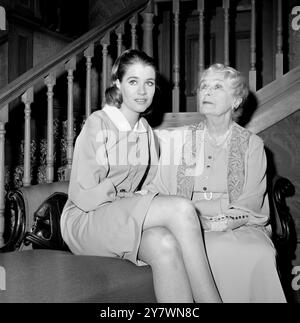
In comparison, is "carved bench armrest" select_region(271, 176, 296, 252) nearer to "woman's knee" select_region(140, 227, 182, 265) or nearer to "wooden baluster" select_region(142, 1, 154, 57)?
"woman's knee" select_region(140, 227, 182, 265)

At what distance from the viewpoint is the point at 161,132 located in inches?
105

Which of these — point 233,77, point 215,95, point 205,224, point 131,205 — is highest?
point 233,77

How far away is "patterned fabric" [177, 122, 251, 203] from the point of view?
2389mm

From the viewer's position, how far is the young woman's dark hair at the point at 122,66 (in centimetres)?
228

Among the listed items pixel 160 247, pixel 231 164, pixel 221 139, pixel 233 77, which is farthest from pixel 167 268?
pixel 233 77

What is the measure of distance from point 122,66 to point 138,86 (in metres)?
0.14

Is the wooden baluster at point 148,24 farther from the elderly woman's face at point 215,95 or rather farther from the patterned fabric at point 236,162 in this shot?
the patterned fabric at point 236,162

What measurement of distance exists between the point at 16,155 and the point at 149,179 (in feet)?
5.78

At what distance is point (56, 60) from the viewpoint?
287cm

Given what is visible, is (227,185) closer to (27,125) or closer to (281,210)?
(281,210)

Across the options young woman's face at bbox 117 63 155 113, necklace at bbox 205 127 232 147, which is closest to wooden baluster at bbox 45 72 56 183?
young woman's face at bbox 117 63 155 113

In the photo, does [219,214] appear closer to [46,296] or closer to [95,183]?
[95,183]
